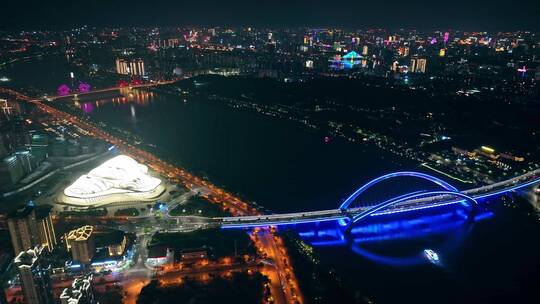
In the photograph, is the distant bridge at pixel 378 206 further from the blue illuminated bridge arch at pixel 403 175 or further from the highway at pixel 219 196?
the highway at pixel 219 196

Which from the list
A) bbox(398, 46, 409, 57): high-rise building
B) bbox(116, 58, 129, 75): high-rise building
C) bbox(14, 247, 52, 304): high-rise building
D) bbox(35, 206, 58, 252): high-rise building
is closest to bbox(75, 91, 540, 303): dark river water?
bbox(35, 206, 58, 252): high-rise building

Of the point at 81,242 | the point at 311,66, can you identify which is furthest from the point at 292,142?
the point at 311,66

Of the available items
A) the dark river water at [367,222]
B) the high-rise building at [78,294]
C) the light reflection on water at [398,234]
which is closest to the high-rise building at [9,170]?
the dark river water at [367,222]

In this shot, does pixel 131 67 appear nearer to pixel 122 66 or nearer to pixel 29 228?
pixel 122 66

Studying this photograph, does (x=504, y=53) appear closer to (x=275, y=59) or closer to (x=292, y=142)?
(x=275, y=59)

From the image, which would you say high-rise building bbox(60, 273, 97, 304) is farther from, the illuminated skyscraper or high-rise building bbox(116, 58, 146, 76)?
the illuminated skyscraper

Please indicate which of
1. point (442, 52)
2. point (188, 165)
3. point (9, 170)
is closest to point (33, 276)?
point (9, 170)

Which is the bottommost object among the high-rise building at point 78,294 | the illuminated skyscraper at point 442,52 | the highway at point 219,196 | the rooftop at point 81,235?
the highway at point 219,196
